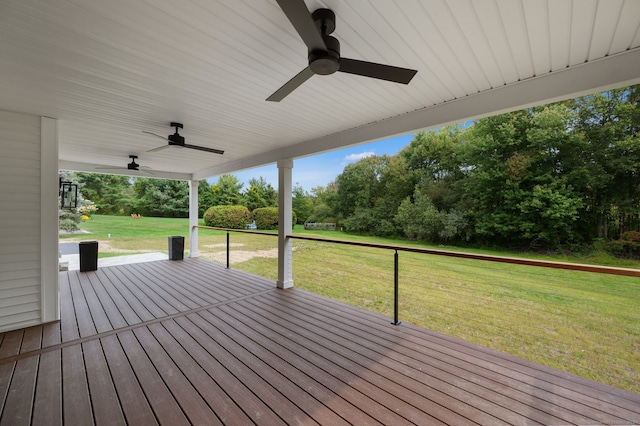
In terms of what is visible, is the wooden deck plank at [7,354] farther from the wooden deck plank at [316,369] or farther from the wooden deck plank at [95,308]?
the wooden deck plank at [316,369]

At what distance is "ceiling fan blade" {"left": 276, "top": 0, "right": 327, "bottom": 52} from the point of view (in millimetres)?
952

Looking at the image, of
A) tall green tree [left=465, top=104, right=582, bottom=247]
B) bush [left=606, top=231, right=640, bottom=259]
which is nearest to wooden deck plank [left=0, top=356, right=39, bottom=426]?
tall green tree [left=465, top=104, right=582, bottom=247]

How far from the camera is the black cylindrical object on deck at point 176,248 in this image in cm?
672

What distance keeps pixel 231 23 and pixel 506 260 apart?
8.75 ft

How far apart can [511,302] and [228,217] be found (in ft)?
40.8

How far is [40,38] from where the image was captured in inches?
59.9

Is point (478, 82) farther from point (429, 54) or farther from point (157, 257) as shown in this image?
point (157, 257)

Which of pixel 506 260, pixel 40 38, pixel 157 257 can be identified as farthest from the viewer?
pixel 157 257

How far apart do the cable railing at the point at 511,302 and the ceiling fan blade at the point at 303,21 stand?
216 centimetres

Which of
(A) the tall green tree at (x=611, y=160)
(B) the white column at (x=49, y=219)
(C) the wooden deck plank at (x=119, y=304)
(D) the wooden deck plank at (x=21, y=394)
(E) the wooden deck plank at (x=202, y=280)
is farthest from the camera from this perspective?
(A) the tall green tree at (x=611, y=160)

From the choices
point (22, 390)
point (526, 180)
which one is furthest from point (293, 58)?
point (526, 180)

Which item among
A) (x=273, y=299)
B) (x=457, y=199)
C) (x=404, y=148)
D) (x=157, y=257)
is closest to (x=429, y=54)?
(x=273, y=299)

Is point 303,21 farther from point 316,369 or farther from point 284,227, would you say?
point 284,227

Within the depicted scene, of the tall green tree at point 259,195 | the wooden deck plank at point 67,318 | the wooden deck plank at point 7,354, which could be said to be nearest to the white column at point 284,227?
the wooden deck plank at point 67,318
